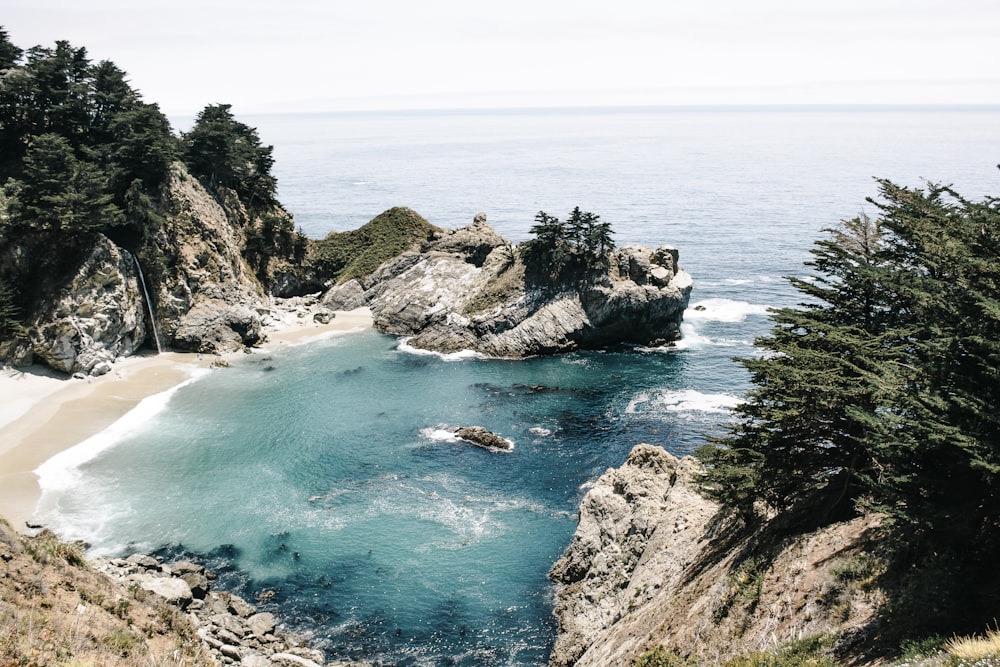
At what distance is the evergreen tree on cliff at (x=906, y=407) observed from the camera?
1902cm

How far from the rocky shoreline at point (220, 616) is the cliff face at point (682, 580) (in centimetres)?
1318

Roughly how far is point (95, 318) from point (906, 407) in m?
76.5

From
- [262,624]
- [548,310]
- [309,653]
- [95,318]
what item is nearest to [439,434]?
[262,624]

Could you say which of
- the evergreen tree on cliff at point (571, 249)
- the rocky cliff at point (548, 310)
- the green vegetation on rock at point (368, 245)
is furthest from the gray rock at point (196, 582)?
the green vegetation on rock at point (368, 245)

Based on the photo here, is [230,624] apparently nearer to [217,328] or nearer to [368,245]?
[217,328]

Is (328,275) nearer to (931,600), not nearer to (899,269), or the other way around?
(899,269)

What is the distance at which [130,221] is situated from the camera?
77.1 meters

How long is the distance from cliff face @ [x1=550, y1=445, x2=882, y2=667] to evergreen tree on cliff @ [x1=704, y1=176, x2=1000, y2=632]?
220 centimetres

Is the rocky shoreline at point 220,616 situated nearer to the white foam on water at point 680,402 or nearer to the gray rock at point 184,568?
the gray rock at point 184,568

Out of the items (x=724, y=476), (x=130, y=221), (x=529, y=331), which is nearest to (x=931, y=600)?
(x=724, y=476)

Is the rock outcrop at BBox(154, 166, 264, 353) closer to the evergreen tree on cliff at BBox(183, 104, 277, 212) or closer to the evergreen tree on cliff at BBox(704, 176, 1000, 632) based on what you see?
the evergreen tree on cliff at BBox(183, 104, 277, 212)

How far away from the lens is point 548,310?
84.1m

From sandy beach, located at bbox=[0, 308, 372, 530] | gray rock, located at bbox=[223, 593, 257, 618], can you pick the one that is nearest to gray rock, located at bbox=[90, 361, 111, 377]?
sandy beach, located at bbox=[0, 308, 372, 530]

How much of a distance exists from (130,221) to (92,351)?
1744 centimetres
